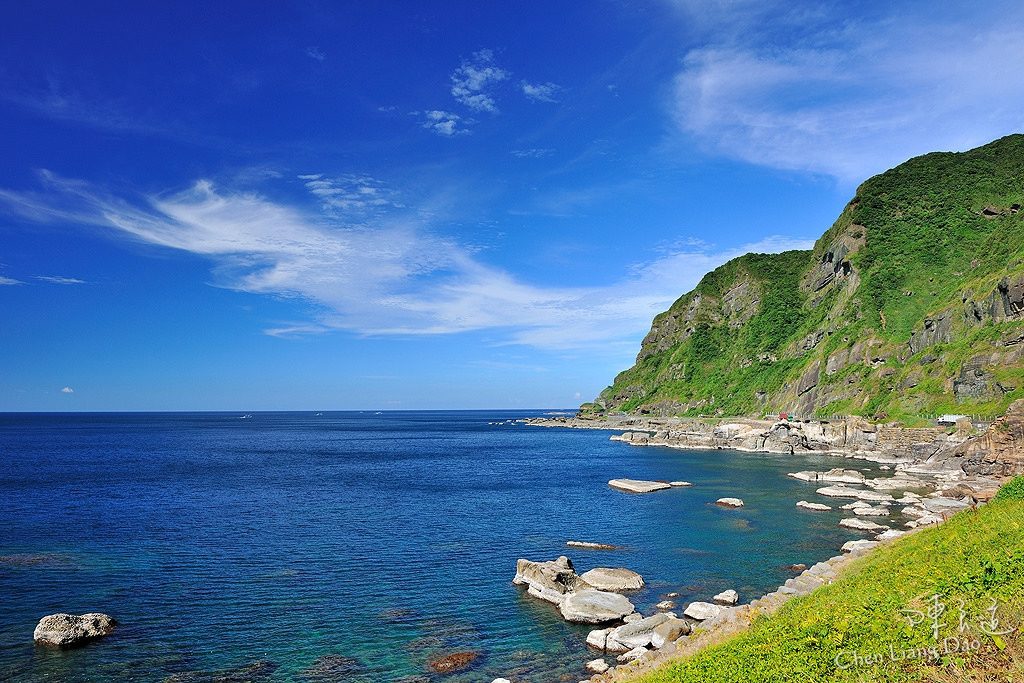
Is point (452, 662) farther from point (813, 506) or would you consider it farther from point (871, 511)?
point (813, 506)

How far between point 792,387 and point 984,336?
60788mm

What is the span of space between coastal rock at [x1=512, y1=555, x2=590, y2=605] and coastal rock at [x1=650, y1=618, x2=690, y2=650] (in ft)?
25.2

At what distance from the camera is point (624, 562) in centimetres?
4375

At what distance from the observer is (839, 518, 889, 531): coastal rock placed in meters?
50.7

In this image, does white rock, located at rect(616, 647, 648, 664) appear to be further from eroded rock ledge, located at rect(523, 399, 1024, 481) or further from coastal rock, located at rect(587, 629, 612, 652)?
eroded rock ledge, located at rect(523, 399, 1024, 481)

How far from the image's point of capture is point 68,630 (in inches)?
1158

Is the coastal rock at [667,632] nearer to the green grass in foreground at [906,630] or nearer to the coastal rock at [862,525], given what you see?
the green grass in foreground at [906,630]

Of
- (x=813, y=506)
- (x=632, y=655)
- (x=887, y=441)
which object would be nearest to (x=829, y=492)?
(x=813, y=506)

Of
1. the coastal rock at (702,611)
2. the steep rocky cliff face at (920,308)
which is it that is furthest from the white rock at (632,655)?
the steep rocky cliff face at (920,308)

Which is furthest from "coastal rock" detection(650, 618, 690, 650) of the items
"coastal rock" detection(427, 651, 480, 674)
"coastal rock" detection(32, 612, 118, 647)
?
"coastal rock" detection(32, 612, 118, 647)

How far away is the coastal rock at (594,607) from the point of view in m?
31.8

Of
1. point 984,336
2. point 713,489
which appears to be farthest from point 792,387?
point 713,489

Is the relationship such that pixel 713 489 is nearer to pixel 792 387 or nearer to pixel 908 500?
pixel 908 500

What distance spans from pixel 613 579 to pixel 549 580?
14.5ft
